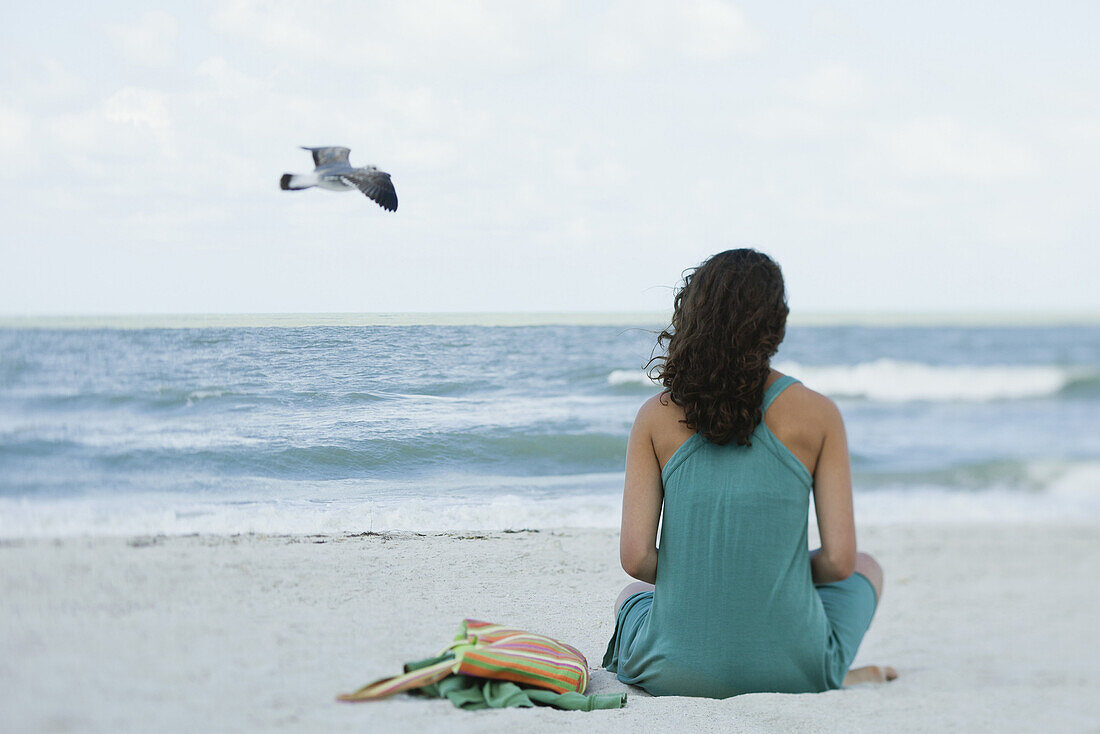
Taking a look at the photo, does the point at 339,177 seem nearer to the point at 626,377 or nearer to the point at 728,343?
the point at 728,343

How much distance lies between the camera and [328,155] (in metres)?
2.59

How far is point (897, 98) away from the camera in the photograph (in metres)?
5.70

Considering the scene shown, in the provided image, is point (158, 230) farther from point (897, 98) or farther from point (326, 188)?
point (897, 98)

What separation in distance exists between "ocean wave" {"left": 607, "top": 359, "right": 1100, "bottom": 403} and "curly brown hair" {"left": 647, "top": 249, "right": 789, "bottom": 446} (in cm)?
657

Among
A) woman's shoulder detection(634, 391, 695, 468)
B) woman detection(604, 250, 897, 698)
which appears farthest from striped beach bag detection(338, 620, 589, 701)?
woman's shoulder detection(634, 391, 695, 468)

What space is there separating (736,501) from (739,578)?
15cm

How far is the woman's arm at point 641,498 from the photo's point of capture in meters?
1.66

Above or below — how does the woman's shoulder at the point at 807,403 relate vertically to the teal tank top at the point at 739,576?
above

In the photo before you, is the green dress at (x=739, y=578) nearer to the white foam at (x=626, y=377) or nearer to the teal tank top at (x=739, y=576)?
the teal tank top at (x=739, y=576)

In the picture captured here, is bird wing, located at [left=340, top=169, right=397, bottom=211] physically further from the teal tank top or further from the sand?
the teal tank top

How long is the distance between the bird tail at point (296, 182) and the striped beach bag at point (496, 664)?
1463mm

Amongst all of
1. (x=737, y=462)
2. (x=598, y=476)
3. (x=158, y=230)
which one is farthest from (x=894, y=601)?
(x=158, y=230)

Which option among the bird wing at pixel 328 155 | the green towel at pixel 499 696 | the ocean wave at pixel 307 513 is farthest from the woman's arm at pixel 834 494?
the bird wing at pixel 328 155

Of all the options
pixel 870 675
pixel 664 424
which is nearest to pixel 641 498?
pixel 664 424
